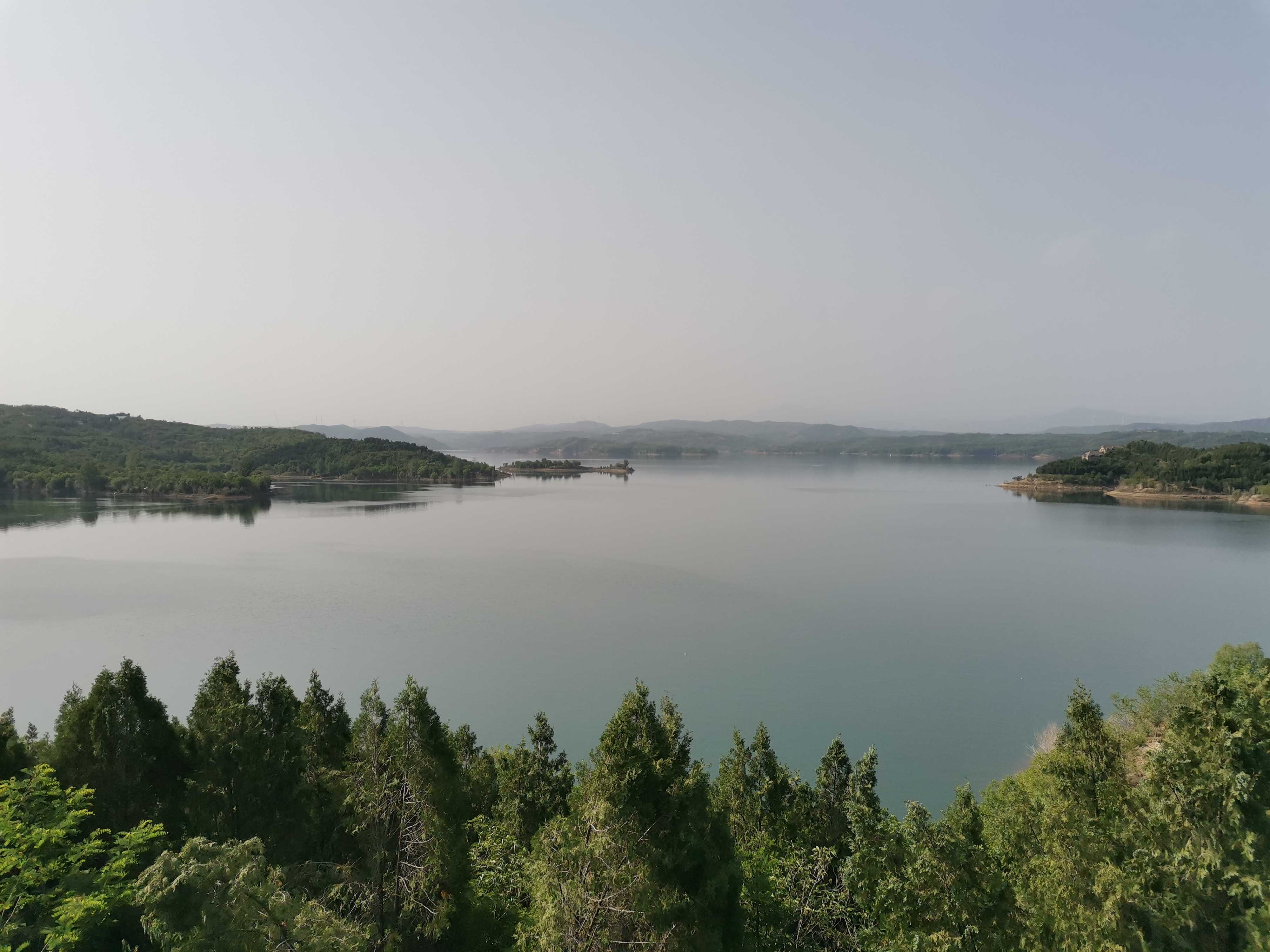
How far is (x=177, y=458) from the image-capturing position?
192 ft

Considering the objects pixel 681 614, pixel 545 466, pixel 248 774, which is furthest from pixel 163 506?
pixel 545 466

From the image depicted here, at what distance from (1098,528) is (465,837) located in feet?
124

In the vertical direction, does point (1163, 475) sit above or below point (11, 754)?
above

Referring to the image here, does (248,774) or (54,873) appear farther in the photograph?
(248,774)

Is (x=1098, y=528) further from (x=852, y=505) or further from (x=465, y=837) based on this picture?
(x=465, y=837)

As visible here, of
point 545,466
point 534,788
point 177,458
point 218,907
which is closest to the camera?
point 218,907

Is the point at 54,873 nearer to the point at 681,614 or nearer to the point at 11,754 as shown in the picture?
the point at 11,754

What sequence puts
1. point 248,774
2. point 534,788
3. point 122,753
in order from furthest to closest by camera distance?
point 534,788, point 248,774, point 122,753

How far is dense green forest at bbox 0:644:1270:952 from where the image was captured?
364 centimetres

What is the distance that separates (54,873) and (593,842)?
3036mm

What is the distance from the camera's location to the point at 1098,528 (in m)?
34.1

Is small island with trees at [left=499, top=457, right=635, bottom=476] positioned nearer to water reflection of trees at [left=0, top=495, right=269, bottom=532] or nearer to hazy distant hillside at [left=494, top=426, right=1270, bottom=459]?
hazy distant hillside at [left=494, top=426, right=1270, bottom=459]

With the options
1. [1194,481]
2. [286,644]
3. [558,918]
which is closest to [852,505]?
[1194,481]

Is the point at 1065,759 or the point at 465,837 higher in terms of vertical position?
the point at 1065,759
